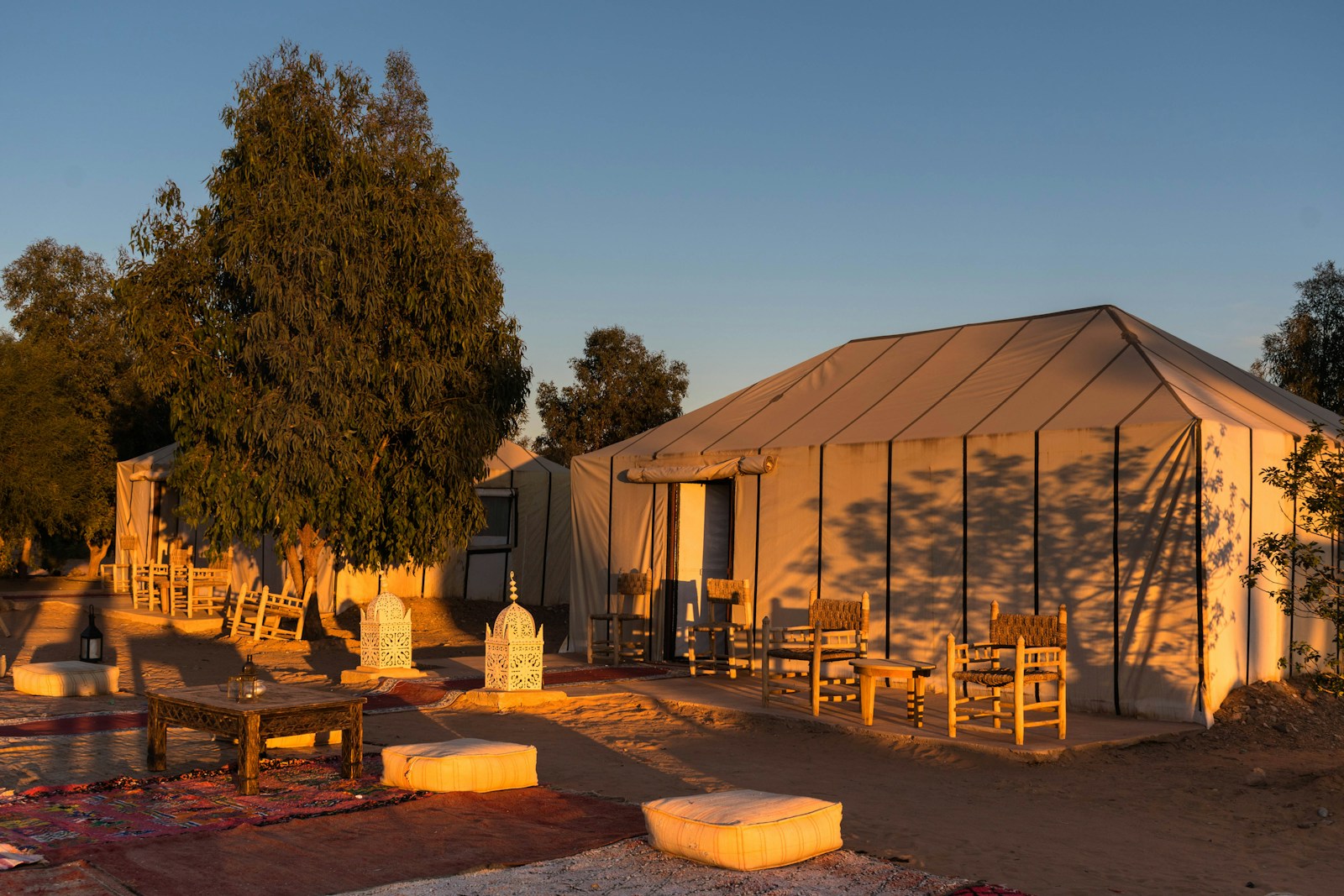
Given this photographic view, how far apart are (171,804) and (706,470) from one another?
24.6 ft

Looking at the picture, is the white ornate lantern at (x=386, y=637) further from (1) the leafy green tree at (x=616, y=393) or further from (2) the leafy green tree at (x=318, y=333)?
(1) the leafy green tree at (x=616, y=393)

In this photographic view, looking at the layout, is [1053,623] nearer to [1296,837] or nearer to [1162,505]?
[1162,505]

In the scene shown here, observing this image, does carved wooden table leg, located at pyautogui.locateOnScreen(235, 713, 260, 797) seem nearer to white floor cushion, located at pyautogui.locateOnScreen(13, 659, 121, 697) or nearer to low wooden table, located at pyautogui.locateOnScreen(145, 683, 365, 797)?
low wooden table, located at pyautogui.locateOnScreen(145, 683, 365, 797)

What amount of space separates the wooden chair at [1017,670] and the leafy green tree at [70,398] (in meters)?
15.9

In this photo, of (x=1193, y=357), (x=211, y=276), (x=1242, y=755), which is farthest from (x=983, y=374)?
(x=211, y=276)

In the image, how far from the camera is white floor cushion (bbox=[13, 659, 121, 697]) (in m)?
10.8

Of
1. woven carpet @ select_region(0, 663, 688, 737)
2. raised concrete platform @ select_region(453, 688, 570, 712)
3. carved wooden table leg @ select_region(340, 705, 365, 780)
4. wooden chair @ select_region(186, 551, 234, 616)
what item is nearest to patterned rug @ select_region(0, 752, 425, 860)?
carved wooden table leg @ select_region(340, 705, 365, 780)

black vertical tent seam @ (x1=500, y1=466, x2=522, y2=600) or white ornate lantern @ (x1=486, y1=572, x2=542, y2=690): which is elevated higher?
black vertical tent seam @ (x1=500, y1=466, x2=522, y2=600)

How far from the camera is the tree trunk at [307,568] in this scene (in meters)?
15.8

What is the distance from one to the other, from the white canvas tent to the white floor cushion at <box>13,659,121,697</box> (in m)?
5.44

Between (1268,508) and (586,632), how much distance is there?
302 inches

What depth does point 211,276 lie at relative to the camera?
14.6 metres

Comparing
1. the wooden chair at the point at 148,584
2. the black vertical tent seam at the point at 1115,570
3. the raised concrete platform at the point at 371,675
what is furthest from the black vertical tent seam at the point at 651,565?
the wooden chair at the point at 148,584

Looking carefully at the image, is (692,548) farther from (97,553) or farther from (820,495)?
(97,553)
